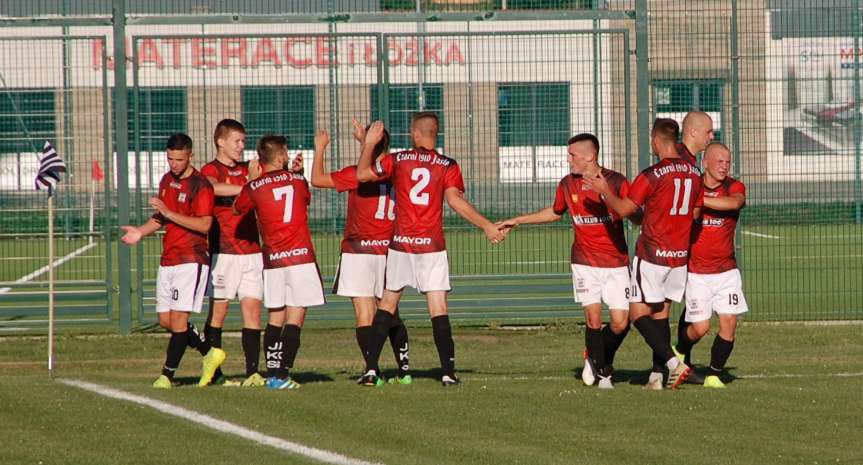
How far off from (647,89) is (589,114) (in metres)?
1.39

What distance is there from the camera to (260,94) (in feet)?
59.9

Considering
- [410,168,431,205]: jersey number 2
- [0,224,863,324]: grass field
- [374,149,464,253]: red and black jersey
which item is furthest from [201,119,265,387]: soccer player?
[0,224,863,324]: grass field

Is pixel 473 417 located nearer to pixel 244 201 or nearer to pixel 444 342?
pixel 444 342

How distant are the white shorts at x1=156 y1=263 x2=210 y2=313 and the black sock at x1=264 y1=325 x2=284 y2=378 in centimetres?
65

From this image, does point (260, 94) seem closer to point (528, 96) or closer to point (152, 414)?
point (528, 96)

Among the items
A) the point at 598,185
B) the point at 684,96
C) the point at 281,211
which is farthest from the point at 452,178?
the point at 684,96

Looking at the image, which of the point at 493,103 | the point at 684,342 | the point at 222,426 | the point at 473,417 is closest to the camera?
the point at 222,426

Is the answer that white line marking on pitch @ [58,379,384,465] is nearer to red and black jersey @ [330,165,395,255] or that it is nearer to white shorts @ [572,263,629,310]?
red and black jersey @ [330,165,395,255]

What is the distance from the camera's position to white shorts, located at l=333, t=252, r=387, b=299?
12.3m

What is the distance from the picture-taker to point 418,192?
11.9 meters

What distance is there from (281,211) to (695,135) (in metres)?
3.56

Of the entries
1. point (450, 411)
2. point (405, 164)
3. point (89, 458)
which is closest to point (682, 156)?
point (405, 164)

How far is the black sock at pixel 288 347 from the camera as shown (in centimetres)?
1200

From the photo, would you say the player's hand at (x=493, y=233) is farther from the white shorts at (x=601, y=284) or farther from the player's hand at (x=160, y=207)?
the player's hand at (x=160, y=207)
